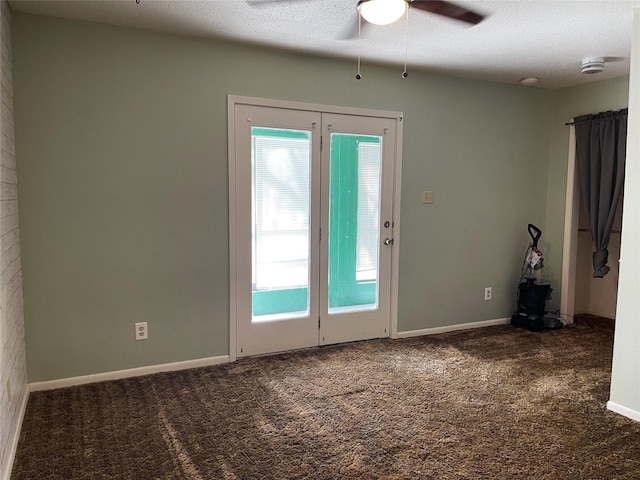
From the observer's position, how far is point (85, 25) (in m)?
2.87

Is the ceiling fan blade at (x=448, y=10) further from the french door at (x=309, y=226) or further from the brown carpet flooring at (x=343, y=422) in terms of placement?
the brown carpet flooring at (x=343, y=422)

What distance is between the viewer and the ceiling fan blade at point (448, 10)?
7.40 ft

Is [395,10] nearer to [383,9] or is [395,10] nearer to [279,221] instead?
[383,9]

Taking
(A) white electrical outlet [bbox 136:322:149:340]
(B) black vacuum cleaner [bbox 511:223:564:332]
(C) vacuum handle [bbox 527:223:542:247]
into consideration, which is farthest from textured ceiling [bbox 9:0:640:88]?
(A) white electrical outlet [bbox 136:322:149:340]

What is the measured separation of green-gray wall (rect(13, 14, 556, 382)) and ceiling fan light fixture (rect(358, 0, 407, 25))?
1460mm

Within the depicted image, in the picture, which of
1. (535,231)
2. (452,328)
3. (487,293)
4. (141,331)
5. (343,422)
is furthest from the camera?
(535,231)

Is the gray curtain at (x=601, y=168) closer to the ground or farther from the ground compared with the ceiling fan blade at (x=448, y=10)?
closer to the ground

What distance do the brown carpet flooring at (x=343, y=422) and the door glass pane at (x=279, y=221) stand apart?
1.52 feet

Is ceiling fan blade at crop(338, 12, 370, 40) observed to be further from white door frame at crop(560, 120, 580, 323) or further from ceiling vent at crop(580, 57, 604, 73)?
white door frame at crop(560, 120, 580, 323)

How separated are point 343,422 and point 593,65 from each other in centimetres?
325

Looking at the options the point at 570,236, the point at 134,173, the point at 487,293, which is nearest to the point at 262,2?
the point at 134,173

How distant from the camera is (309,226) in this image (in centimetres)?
361

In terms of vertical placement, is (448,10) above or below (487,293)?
above

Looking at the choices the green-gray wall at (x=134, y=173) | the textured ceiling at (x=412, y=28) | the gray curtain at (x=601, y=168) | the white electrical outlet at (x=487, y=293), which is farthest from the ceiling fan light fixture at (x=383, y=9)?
the white electrical outlet at (x=487, y=293)
